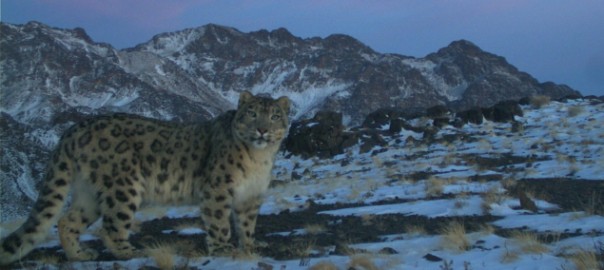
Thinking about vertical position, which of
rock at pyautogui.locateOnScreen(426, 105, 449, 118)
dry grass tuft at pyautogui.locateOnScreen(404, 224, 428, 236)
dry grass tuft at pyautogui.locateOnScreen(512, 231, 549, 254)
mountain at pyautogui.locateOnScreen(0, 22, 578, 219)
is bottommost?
dry grass tuft at pyautogui.locateOnScreen(404, 224, 428, 236)

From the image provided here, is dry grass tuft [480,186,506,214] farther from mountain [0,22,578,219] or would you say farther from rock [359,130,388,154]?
mountain [0,22,578,219]

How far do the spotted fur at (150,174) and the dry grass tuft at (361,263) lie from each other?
214 centimetres

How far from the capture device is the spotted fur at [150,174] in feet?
27.3

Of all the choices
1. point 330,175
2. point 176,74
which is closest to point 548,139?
point 330,175

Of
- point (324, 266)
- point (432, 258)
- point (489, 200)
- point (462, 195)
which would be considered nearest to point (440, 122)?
point (462, 195)

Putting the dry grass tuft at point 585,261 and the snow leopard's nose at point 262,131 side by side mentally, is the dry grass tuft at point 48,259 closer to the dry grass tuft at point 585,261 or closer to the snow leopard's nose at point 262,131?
the snow leopard's nose at point 262,131

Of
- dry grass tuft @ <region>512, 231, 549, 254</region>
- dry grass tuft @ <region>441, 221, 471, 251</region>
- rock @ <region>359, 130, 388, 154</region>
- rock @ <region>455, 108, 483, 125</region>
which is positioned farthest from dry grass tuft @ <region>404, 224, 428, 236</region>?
rock @ <region>455, 108, 483, 125</region>

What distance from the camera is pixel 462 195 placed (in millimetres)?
13984

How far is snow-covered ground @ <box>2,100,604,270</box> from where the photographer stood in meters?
7.06

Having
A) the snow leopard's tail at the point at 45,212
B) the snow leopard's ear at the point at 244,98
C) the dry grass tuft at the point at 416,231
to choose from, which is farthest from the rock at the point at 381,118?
the snow leopard's tail at the point at 45,212

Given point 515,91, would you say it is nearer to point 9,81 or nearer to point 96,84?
point 96,84

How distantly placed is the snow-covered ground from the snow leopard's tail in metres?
0.71

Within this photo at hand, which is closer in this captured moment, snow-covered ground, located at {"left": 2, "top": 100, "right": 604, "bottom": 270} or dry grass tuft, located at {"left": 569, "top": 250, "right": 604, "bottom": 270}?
dry grass tuft, located at {"left": 569, "top": 250, "right": 604, "bottom": 270}

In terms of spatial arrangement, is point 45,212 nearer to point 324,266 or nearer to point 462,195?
point 324,266
